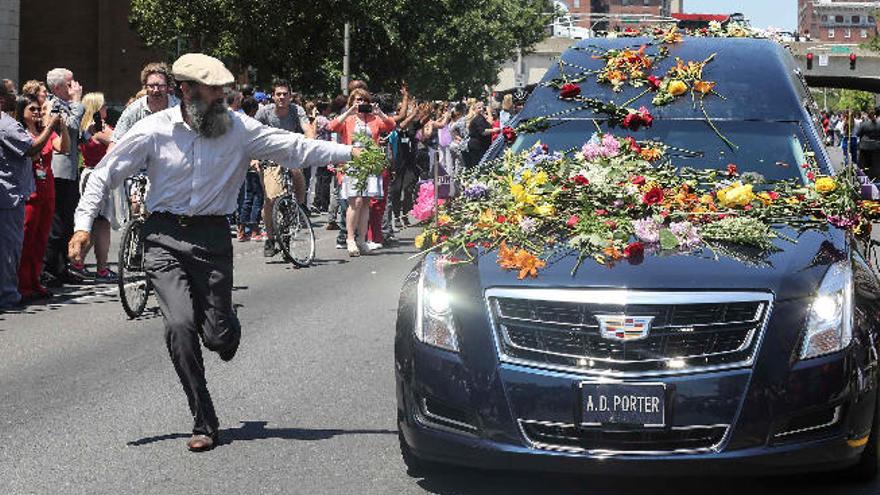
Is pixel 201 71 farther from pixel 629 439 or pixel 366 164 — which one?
pixel 629 439

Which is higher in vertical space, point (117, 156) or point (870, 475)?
A: point (117, 156)

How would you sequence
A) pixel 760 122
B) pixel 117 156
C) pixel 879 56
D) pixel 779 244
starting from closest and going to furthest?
pixel 779 244, pixel 117 156, pixel 760 122, pixel 879 56

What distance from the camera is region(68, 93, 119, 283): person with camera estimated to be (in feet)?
50.3

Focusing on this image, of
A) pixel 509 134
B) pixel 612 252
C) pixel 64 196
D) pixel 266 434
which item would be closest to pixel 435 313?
pixel 612 252

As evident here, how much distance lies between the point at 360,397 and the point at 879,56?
399 feet

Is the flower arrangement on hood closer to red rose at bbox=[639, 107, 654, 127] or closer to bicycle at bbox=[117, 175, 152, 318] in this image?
red rose at bbox=[639, 107, 654, 127]

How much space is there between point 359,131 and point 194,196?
33.6 ft

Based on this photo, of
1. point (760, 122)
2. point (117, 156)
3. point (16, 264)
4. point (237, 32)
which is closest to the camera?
point (117, 156)

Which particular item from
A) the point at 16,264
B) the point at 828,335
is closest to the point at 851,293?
the point at 828,335

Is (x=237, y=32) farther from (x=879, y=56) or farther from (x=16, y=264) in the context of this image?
(x=879, y=56)

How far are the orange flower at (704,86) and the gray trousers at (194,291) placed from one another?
2705 millimetres

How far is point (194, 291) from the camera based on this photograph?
755cm

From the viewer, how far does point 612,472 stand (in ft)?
19.4

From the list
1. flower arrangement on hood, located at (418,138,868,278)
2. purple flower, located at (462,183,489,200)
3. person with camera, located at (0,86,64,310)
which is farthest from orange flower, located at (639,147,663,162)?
person with camera, located at (0,86,64,310)
